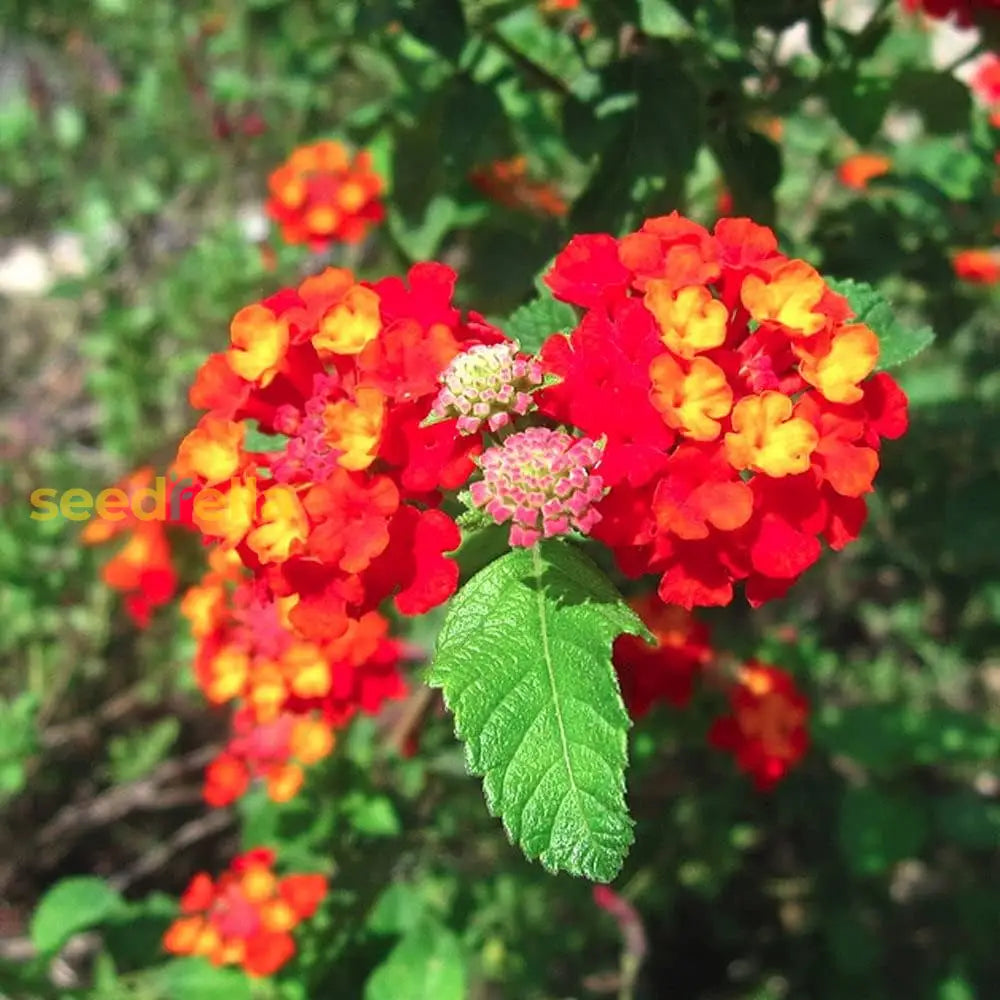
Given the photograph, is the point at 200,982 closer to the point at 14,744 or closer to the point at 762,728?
the point at 14,744

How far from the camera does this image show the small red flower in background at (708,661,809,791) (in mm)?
1689

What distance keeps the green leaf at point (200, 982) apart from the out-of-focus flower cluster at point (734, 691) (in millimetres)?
732

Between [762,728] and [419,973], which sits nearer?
[419,973]

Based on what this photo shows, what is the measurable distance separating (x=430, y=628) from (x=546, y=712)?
126 centimetres

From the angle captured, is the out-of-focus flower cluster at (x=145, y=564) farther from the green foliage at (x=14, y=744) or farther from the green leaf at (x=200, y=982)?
the green leaf at (x=200, y=982)

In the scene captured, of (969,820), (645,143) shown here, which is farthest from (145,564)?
(969,820)

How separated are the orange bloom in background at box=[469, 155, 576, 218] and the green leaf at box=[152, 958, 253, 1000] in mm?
1324

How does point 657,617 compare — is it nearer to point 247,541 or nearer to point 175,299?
point 247,541

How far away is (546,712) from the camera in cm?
86

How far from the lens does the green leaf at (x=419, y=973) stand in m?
1.48

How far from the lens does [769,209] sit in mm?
1480

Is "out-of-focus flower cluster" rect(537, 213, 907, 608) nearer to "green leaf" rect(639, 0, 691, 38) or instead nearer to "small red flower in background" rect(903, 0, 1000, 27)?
"green leaf" rect(639, 0, 691, 38)

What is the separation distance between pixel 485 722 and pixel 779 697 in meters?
1.00

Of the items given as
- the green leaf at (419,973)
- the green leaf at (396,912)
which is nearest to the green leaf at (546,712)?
the green leaf at (419,973)
